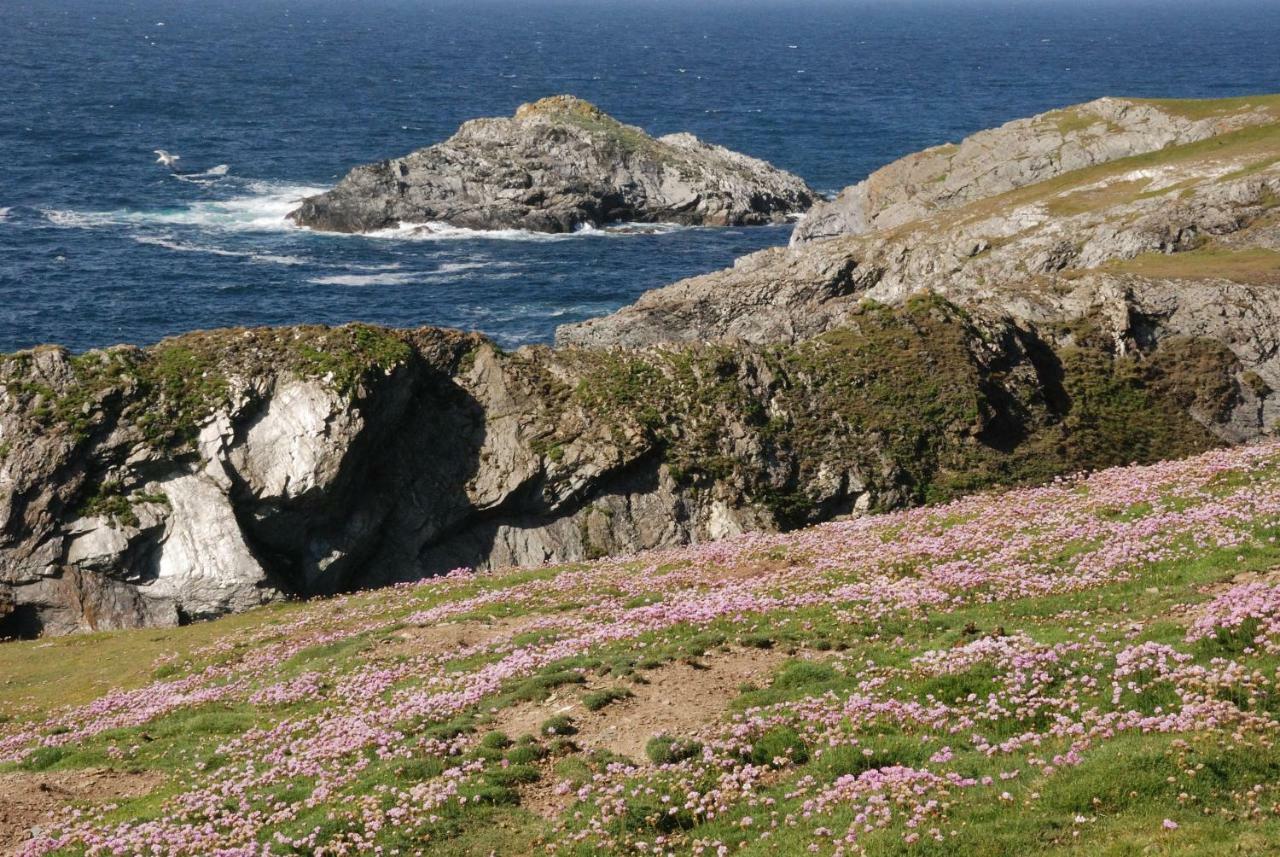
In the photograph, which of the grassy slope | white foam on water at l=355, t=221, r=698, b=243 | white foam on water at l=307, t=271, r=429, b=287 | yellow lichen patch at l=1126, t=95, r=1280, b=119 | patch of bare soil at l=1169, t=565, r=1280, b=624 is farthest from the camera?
white foam on water at l=355, t=221, r=698, b=243

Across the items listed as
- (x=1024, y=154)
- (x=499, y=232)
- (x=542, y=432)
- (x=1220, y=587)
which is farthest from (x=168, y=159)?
(x=1220, y=587)

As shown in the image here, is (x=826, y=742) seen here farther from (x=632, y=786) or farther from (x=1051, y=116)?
(x=1051, y=116)

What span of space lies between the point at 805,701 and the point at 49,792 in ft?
50.6

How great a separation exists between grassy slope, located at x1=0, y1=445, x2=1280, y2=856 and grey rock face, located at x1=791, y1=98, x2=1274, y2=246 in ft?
230

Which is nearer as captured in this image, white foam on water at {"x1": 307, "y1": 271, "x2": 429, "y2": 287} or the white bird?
white foam on water at {"x1": 307, "y1": 271, "x2": 429, "y2": 287}

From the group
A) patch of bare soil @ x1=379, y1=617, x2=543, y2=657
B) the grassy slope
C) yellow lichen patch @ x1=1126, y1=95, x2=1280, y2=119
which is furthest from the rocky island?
yellow lichen patch @ x1=1126, y1=95, x2=1280, y2=119

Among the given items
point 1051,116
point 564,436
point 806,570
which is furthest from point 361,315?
point 806,570

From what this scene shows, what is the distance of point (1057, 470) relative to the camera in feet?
156

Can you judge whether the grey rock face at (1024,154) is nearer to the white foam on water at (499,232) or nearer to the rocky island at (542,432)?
the white foam on water at (499,232)

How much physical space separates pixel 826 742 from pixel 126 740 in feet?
54.2

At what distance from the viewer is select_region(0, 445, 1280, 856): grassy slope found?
17438 mm

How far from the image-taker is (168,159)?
155m

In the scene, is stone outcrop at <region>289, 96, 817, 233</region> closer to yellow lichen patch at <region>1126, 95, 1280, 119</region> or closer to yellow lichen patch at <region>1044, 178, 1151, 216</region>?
yellow lichen patch at <region>1126, 95, 1280, 119</region>

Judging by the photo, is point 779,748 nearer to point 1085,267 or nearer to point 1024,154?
point 1085,267
